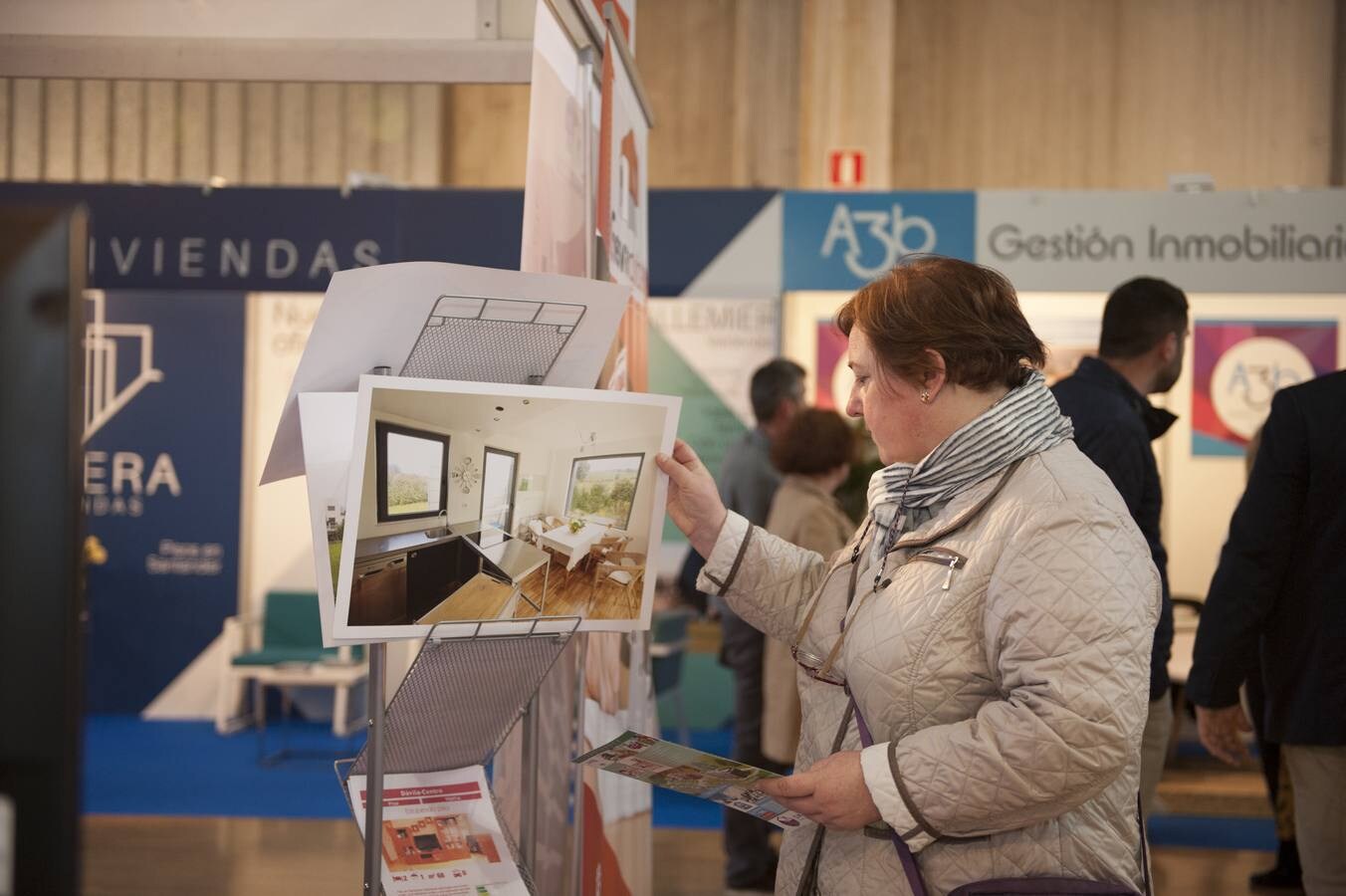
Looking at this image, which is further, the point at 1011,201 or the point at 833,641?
the point at 1011,201

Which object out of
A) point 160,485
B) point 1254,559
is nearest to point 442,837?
point 1254,559

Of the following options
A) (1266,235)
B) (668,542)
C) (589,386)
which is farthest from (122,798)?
(1266,235)

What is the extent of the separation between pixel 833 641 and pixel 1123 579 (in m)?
0.42

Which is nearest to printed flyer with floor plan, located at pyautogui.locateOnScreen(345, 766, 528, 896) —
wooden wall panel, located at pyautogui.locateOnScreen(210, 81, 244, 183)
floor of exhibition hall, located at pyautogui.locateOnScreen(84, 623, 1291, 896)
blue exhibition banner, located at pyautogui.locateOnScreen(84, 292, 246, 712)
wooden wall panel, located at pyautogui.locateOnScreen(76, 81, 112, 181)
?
floor of exhibition hall, located at pyautogui.locateOnScreen(84, 623, 1291, 896)

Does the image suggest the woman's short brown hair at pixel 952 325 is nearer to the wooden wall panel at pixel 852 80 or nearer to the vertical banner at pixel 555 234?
the vertical banner at pixel 555 234

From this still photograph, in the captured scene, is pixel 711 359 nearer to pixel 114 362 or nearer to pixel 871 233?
pixel 871 233

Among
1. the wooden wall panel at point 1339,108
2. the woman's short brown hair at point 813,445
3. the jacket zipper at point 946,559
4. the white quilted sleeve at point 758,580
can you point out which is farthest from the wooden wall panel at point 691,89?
the jacket zipper at point 946,559

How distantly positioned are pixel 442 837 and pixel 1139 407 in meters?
1.88

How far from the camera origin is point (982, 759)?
140cm

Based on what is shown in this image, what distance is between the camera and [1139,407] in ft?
9.21

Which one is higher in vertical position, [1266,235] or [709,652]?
[1266,235]

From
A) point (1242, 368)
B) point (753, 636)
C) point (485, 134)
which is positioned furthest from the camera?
point (485, 134)

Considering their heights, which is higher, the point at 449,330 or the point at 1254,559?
the point at 449,330

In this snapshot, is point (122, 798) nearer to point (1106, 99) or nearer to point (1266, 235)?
point (1266, 235)
